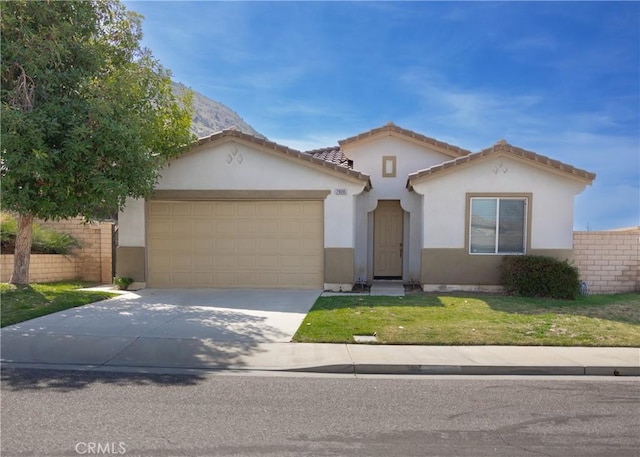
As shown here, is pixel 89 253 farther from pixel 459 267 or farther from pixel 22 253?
pixel 459 267

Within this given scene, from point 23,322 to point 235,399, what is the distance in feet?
17.7

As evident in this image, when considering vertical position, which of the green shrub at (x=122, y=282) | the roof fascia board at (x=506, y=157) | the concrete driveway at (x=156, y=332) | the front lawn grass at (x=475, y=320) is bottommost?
the concrete driveway at (x=156, y=332)

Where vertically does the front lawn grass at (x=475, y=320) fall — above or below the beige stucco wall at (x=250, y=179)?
below

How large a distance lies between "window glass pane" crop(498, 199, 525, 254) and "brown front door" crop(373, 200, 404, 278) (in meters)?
3.21

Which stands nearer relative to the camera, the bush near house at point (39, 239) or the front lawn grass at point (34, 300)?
the front lawn grass at point (34, 300)

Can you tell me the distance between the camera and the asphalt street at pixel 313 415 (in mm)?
4148

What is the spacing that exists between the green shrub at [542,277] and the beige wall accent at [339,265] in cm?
411

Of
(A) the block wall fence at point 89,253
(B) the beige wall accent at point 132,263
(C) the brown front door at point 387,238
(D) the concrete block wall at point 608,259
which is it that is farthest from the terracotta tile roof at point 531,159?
(A) the block wall fence at point 89,253

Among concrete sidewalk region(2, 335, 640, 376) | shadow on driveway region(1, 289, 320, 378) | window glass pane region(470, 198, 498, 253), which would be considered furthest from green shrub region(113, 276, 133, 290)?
window glass pane region(470, 198, 498, 253)

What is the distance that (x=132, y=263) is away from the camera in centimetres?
1323

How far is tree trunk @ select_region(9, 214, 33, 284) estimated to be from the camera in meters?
11.6

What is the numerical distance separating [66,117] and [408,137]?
9.76m

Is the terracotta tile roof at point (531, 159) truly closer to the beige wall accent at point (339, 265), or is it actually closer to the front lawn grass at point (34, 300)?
the beige wall accent at point (339, 265)

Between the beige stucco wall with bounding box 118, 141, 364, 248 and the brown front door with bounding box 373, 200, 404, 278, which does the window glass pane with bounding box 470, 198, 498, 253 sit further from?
the beige stucco wall with bounding box 118, 141, 364, 248
